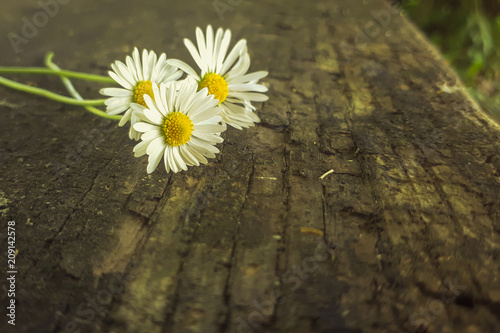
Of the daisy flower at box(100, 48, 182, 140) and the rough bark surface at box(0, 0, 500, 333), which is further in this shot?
the daisy flower at box(100, 48, 182, 140)

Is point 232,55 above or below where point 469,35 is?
above

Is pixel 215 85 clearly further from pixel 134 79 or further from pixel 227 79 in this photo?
pixel 134 79

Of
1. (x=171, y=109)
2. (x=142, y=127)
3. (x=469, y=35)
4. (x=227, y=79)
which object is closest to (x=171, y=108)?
(x=171, y=109)

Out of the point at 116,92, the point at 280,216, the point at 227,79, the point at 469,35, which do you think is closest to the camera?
the point at 280,216

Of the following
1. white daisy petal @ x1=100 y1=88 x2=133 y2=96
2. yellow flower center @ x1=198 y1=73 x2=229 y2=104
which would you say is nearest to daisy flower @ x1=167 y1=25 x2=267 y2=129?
yellow flower center @ x1=198 y1=73 x2=229 y2=104

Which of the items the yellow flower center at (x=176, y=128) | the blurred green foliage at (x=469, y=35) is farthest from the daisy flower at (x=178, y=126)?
the blurred green foliage at (x=469, y=35)

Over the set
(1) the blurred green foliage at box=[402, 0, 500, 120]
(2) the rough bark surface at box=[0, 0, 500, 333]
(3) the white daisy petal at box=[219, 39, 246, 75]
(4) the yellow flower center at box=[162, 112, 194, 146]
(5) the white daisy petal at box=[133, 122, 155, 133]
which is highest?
(3) the white daisy petal at box=[219, 39, 246, 75]

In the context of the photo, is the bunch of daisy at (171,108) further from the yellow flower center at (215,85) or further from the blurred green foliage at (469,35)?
→ the blurred green foliage at (469,35)

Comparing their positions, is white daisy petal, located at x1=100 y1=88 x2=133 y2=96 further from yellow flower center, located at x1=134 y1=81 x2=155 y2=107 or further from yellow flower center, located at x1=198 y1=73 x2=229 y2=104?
yellow flower center, located at x1=198 y1=73 x2=229 y2=104
